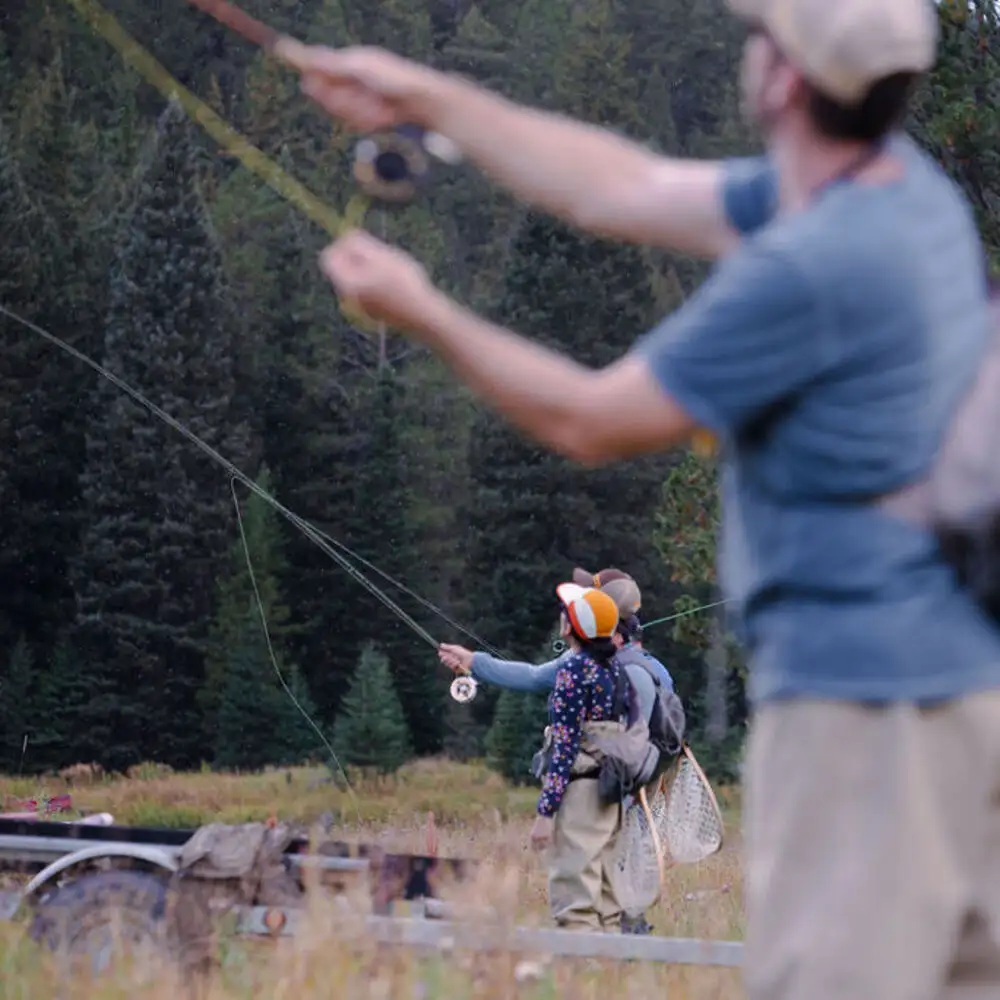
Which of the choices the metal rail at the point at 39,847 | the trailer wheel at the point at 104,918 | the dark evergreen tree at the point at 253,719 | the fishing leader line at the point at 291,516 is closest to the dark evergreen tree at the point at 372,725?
the dark evergreen tree at the point at 253,719

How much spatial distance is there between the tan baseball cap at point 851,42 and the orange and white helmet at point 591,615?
5867 mm

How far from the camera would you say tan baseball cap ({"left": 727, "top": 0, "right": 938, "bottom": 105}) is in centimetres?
241

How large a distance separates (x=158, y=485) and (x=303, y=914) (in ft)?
85.2

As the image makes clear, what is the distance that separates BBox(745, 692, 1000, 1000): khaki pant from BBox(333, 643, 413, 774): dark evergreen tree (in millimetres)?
25434

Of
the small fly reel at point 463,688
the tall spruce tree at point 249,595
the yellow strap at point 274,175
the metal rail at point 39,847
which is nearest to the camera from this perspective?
the yellow strap at point 274,175

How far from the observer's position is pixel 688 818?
29.4ft

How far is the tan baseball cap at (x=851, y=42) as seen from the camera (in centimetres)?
241

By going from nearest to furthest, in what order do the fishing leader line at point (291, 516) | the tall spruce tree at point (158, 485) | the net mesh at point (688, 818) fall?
the net mesh at point (688, 818)
the fishing leader line at point (291, 516)
the tall spruce tree at point (158, 485)

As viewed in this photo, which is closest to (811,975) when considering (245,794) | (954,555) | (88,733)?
(954,555)

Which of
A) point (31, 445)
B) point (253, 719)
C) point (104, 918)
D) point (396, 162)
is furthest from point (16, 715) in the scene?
point (396, 162)

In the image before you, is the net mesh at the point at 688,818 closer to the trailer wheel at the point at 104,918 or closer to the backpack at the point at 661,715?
the backpack at the point at 661,715

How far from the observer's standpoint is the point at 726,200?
2812mm

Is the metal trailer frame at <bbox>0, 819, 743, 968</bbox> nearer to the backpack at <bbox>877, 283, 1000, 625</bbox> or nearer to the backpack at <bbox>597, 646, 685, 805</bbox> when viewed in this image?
the backpack at <bbox>597, 646, 685, 805</bbox>

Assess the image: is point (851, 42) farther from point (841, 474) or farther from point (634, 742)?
point (634, 742)
